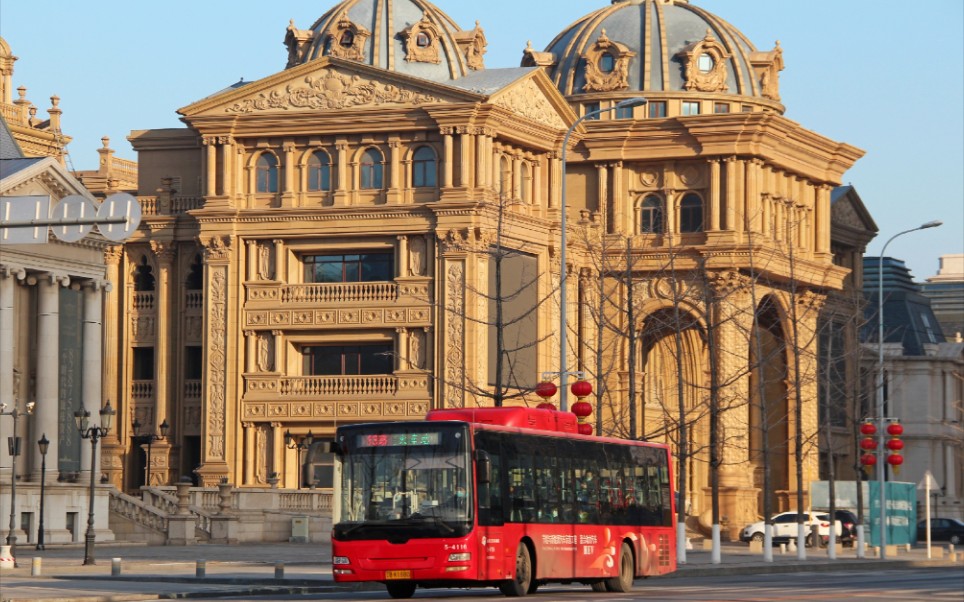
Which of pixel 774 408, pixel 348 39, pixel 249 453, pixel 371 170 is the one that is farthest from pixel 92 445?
pixel 774 408

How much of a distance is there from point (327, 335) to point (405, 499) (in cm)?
4924

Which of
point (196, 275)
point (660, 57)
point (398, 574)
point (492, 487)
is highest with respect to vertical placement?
point (660, 57)

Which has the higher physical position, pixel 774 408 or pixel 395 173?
pixel 395 173

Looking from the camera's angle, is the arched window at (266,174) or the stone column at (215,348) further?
the arched window at (266,174)

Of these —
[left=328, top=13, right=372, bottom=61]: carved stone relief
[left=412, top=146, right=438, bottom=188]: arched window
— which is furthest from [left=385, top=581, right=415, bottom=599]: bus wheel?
[left=328, top=13, right=372, bottom=61]: carved stone relief

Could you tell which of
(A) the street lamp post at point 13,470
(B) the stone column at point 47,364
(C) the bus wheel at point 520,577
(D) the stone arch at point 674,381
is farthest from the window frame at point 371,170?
(C) the bus wheel at point 520,577

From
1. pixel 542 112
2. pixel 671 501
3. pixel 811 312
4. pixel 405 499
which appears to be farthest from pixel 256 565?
pixel 811 312

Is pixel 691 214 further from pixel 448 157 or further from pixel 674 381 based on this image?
→ pixel 448 157

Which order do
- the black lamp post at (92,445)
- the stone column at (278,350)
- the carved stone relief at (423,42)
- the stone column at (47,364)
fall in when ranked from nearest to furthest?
the black lamp post at (92,445) < the stone column at (47,364) < the stone column at (278,350) < the carved stone relief at (423,42)

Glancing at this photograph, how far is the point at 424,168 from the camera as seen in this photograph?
279 feet

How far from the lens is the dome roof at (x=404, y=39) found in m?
92.6

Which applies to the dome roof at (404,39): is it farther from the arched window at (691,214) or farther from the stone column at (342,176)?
the arched window at (691,214)

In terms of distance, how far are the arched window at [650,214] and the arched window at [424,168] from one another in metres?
15.0

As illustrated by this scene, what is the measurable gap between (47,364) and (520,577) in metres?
35.2
